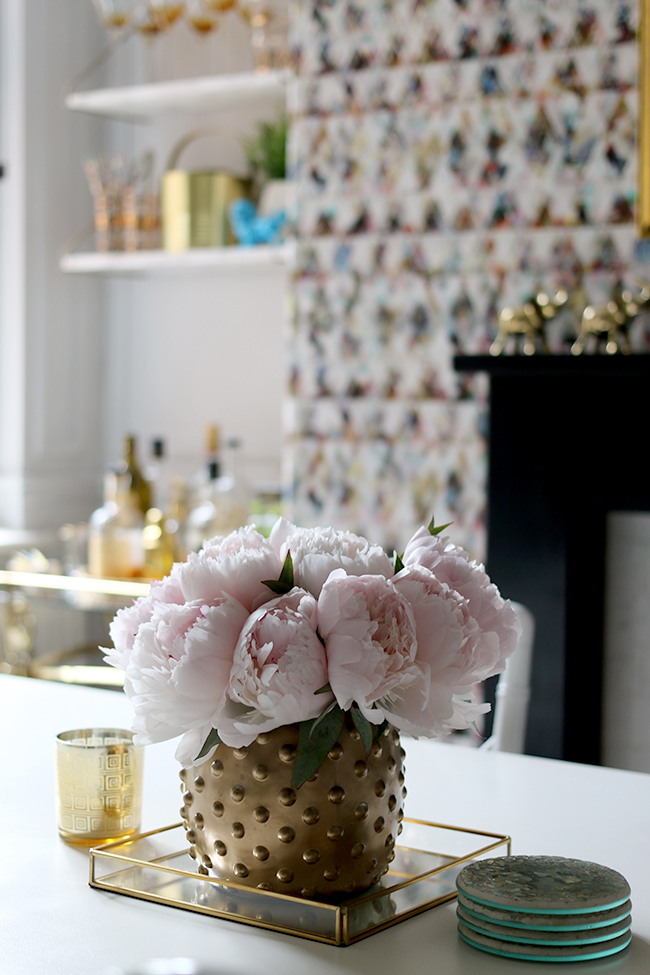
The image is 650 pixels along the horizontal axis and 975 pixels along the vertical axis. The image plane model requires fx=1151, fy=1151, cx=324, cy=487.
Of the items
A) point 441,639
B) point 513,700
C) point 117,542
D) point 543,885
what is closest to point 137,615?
point 441,639

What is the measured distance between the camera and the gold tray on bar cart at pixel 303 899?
70 centimetres

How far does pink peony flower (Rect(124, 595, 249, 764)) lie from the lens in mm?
662

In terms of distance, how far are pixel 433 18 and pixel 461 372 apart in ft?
2.71

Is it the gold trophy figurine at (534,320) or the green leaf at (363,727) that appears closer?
the green leaf at (363,727)

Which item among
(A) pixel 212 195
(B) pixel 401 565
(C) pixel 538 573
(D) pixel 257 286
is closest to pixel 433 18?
(A) pixel 212 195

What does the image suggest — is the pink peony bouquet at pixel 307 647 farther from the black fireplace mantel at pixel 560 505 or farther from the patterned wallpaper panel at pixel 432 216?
Result: the patterned wallpaper panel at pixel 432 216

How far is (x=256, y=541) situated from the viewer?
2.43 ft

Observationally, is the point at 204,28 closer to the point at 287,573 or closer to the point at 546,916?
the point at 287,573

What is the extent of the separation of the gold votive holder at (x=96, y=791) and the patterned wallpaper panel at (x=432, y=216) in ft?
5.90

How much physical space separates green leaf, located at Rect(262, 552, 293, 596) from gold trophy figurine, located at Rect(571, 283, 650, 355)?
179 cm

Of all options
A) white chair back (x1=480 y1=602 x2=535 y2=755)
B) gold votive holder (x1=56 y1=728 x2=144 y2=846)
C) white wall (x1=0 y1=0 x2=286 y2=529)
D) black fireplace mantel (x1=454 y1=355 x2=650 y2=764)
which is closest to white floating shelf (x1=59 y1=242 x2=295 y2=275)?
white wall (x1=0 y1=0 x2=286 y2=529)

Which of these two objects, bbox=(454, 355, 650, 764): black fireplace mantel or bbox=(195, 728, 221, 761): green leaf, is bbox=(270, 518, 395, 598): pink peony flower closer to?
bbox=(195, 728, 221, 761): green leaf

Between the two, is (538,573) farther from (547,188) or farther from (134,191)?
(134,191)

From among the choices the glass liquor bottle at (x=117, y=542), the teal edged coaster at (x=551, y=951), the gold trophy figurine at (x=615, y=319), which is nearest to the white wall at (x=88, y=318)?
the glass liquor bottle at (x=117, y=542)
